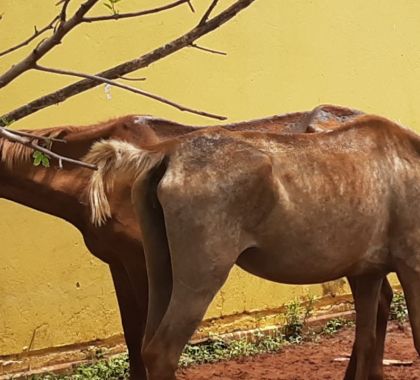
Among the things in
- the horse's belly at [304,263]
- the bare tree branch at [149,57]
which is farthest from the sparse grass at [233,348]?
the bare tree branch at [149,57]

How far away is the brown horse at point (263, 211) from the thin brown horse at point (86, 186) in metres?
0.48

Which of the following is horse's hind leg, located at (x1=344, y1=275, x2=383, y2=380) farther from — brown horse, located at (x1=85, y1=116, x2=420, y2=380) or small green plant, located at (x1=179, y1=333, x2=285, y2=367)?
small green plant, located at (x1=179, y1=333, x2=285, y2=367)

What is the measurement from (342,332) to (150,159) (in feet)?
9.55

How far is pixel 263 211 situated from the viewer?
2.88 m

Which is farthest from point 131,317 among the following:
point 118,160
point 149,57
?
point 149,57

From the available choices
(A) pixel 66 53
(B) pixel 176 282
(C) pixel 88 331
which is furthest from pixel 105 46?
(B) pixel 176 282

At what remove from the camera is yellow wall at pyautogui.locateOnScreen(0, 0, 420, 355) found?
14.8 feet

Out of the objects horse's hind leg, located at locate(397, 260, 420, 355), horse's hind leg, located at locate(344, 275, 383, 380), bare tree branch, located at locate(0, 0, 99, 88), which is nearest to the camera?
bare tree branch, located at locate(0, 0, 99, 88)

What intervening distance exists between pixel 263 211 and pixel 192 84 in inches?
88.4

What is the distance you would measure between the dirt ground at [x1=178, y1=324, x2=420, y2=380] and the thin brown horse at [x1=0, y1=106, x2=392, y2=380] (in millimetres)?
686

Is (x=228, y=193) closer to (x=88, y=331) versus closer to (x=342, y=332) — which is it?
(x=88, y=331)

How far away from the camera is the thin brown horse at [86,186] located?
→ 3.70 m

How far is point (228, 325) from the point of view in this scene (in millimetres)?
5184

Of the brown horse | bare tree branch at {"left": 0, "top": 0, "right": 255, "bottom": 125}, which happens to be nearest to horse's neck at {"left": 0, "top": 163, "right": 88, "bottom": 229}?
the brown horse
